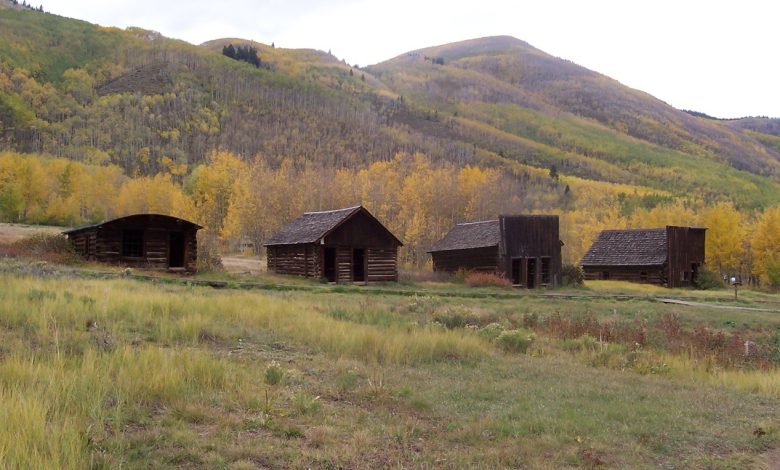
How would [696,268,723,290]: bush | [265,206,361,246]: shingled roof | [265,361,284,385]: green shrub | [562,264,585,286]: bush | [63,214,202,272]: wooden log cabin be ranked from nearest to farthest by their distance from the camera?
1. [265,361,284,385]: green shrub
2. [63,214,202,272]: wooden log cabin
3. [265,206,361,246]: shingled roof
4. [562,264,585,286]: bush
5. [696,268,723,290]: bush

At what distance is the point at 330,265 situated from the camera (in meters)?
43.6

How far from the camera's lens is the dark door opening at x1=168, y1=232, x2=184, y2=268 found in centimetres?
3934

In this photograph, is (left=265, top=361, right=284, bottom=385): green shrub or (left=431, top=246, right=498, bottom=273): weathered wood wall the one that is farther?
(left=431, top=246, right=498, bottom=273): weathered wood wall

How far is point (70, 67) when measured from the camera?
190 metres

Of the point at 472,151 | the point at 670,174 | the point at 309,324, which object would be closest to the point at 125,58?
the point at 472,151

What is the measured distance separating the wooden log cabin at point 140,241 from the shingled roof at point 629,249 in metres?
38.3

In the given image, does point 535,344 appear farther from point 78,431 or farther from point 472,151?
point 472,151

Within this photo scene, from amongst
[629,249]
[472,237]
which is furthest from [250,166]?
[629,249]

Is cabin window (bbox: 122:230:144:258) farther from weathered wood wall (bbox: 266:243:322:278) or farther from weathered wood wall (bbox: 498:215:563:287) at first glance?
weathered wood wall (bbox: 498:215:563:287)

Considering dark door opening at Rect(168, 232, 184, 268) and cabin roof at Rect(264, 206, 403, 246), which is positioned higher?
cabin roof at Rect(264, 206, 403, 246)

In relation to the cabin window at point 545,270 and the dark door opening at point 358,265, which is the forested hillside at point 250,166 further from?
the dark door opening at point 358,265

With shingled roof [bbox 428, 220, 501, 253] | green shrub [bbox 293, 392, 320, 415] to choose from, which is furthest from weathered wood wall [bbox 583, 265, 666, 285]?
green shrub [bbox 293, 392, 320, 415]

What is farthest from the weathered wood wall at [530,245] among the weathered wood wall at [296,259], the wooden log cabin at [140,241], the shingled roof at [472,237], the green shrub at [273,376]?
the green shrub at [273,376]

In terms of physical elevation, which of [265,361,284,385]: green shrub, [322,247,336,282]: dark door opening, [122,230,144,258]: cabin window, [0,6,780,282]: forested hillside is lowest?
[265,361,284,385]: green shrub
